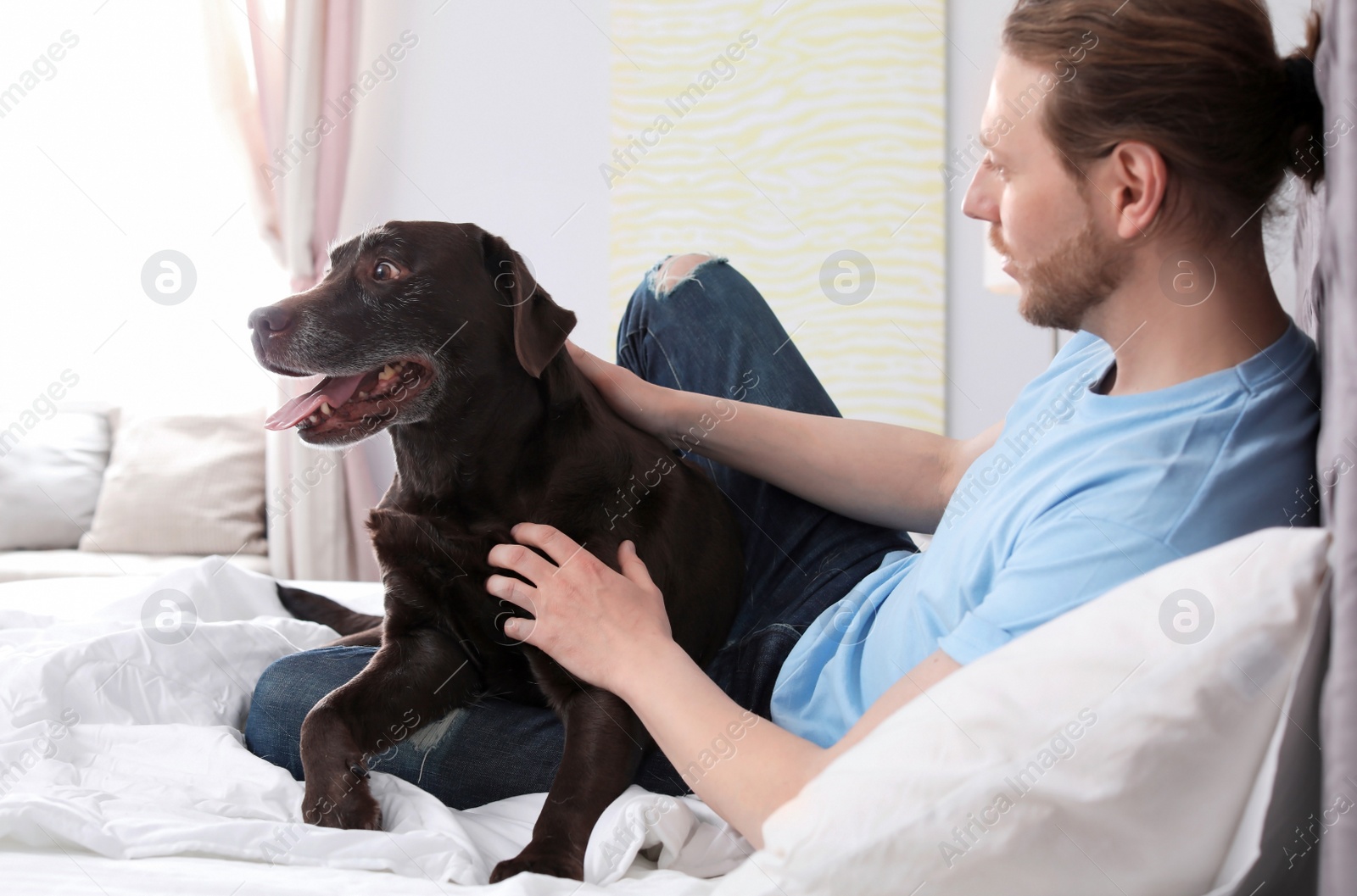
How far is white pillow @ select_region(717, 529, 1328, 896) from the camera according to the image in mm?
636

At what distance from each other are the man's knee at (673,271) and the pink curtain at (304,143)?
2624mm

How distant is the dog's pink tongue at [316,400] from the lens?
3.96 ft

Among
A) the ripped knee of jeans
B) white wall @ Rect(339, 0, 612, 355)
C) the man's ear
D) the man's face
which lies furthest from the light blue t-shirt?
white wall @ Rect(339, 0, 612, 355)

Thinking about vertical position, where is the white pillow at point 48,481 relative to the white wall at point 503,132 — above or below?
below

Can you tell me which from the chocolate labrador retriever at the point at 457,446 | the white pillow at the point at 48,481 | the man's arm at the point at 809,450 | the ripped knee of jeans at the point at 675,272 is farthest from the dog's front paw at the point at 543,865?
the white pillow at the point at 48,481

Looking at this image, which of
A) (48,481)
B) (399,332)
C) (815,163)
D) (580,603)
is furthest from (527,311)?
(48,481)

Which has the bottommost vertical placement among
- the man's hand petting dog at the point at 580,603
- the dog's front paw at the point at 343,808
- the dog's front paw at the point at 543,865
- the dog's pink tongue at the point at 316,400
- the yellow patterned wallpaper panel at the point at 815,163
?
the dog's front paw at the point at 543,865

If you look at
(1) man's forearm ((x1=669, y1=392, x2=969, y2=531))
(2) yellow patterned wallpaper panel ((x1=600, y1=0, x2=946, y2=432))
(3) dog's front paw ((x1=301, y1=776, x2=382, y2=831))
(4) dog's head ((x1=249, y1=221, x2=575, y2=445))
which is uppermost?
(2) yellow patterned wallpaper panel ((x1=600, y1=0, x2=946, y2=432))

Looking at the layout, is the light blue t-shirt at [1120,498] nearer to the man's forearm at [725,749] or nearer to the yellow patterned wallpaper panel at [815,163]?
the man's forearm at [725,749]

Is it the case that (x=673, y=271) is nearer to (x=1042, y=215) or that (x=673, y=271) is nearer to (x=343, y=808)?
(x=1042, y=215)

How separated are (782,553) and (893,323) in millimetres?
2490

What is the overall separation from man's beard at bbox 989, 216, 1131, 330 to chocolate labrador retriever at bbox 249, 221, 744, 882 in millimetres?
528

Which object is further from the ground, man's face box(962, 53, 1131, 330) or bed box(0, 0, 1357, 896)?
man's face box(962, 53, 1131, 330)

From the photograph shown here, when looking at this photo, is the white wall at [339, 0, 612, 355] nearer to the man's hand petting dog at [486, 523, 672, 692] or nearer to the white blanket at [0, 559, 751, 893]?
the white blanket at [0, 559, 751, 893]
